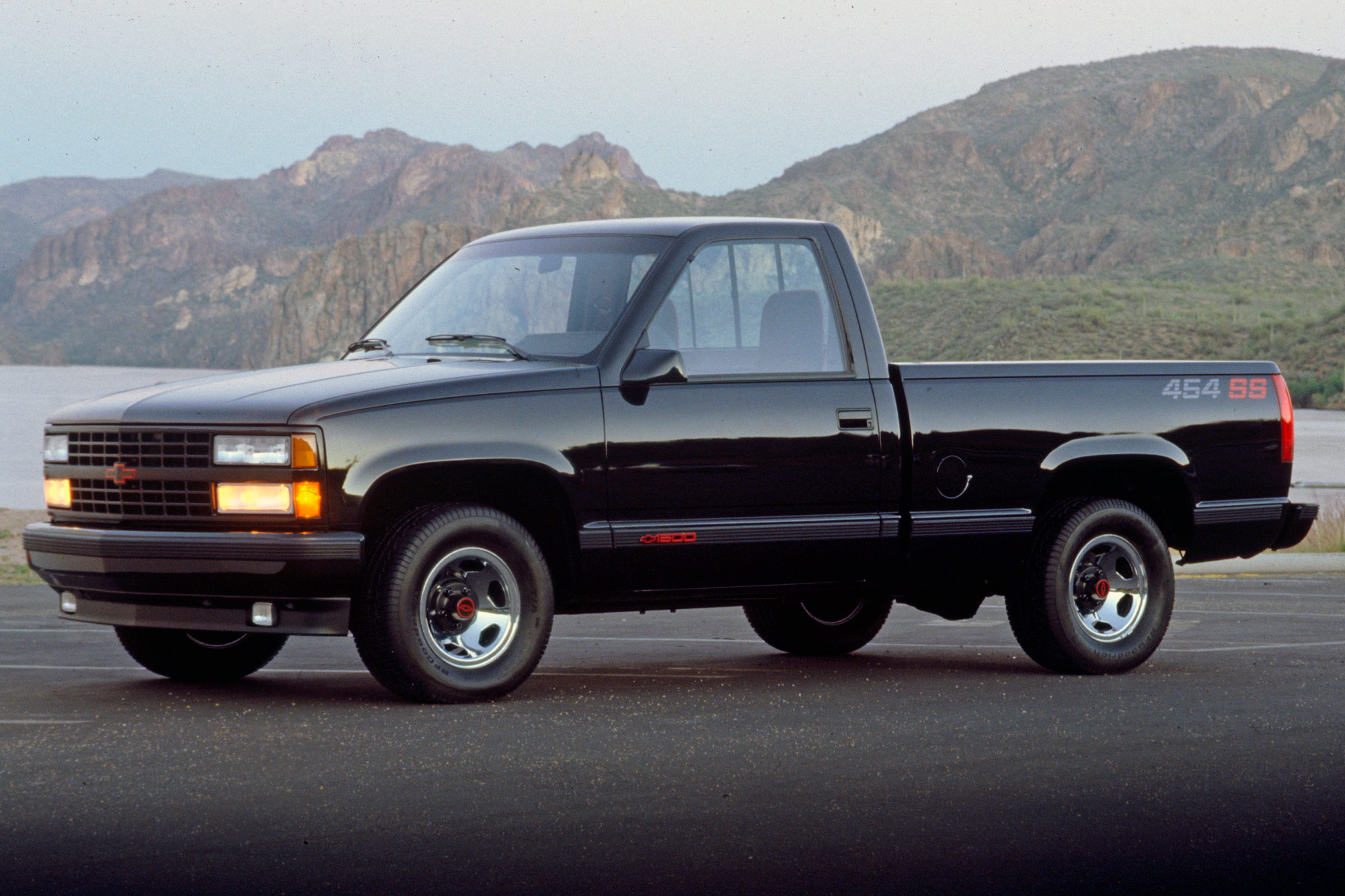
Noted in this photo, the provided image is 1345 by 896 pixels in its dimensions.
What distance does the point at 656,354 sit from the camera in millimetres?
8578

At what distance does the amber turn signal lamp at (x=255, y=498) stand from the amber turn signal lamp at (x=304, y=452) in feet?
0.34

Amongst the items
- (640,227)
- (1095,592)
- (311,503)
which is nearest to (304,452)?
(311,503)

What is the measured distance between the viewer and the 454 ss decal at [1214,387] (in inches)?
397

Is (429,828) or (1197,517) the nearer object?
(429,828)

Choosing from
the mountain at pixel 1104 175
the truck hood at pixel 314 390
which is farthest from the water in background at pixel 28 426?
the mountain at pixel 1104 175

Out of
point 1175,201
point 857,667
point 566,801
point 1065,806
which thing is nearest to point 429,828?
point 566,801

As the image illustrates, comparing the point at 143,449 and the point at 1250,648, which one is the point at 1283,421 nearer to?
the point at 1250,648

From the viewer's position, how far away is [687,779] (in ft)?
22.4

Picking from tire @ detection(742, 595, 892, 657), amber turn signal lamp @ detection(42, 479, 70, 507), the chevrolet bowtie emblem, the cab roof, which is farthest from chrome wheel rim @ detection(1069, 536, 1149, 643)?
amber turn signal lamp @ detection(42, 479, 70, 507)

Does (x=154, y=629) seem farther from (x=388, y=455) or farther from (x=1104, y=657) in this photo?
(x=1104, y=657)

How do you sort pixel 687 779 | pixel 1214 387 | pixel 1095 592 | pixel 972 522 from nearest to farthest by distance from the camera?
pixel 687 779, pixel 972 522, pixel 1095 592, pixel 1214 387

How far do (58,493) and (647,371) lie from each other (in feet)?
8.96

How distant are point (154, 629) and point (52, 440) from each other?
1.12 m

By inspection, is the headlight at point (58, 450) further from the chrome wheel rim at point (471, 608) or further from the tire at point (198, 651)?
the chrome wheel rim at point (471, 608)
